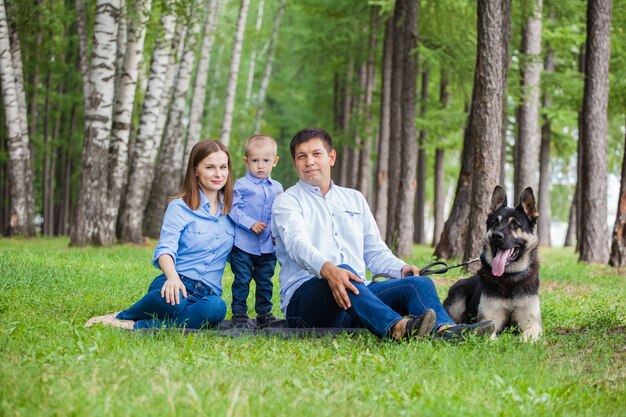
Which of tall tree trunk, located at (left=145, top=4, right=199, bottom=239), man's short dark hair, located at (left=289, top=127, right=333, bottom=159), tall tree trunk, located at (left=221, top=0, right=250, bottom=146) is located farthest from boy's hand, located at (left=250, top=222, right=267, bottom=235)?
tall tree trunk, located at (left=221, top=0, right=250, bottom=146)

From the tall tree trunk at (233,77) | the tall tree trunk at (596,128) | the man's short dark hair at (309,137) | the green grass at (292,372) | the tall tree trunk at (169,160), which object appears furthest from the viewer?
the tall tree trunk at (233,77)

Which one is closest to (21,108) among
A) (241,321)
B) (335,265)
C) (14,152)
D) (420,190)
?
(14,152)

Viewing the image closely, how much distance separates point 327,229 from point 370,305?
942 mm

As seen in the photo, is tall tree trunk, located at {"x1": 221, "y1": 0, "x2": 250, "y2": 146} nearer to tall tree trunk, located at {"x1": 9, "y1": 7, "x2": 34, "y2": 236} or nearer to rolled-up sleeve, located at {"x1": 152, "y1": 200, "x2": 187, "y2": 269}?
tall tree trunk, located at {"x1": 9, "y1": 7, "x2": 34, "y2": 236}

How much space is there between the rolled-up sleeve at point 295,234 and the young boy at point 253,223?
586 millimetres

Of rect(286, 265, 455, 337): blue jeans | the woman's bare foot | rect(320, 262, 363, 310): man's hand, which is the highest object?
rect(320, 262, 363, 310): man's hand

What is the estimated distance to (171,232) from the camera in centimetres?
671

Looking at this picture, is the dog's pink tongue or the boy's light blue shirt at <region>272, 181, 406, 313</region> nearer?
the boy's light blue shirt at <region>272, 181, 406, 313</region>

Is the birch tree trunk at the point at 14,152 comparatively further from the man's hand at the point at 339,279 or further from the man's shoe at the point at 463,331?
the man's shoe at the point at 463,331

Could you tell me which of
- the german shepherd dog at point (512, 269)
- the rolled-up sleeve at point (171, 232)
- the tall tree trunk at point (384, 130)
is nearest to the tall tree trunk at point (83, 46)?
the tall tree trunk at point (384, 130)

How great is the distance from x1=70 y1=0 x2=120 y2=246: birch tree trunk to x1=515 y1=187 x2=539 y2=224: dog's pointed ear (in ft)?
35.3

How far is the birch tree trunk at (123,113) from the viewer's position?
17.0m

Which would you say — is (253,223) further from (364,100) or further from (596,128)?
(364,100)

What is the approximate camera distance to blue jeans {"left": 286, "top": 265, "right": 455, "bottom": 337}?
592 cm
